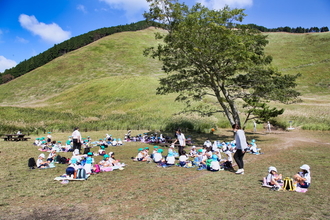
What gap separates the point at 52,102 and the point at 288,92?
6907cm

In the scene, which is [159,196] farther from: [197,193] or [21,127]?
[21,127]

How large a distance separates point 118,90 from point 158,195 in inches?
2565

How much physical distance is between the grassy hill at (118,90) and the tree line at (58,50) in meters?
14.5

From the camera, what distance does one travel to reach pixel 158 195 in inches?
359

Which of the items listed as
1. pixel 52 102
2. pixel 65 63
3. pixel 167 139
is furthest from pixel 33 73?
pixel 167 139

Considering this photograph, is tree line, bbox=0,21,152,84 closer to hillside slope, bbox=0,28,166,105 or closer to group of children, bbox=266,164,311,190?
hillside slope, bbox=0,28,166,105

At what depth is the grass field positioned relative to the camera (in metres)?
7.39

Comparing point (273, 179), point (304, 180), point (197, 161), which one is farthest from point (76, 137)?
point (304, 180)

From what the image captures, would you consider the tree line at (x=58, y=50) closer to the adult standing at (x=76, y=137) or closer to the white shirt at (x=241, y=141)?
the adult standing at (x=76, y=137)

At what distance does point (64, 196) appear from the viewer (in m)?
9.05

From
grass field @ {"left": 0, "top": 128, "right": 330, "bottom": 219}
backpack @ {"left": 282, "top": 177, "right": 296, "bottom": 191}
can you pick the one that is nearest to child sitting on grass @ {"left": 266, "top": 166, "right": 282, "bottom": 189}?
backpack @ {"left": 282, "top": 177, "right": 296, "bottom": 191}

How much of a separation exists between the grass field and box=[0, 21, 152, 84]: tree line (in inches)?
4933

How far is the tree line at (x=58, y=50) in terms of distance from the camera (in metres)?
122

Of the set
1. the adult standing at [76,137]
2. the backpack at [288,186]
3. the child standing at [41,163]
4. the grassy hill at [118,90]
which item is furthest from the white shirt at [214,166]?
the grassy hill at [118,90]
